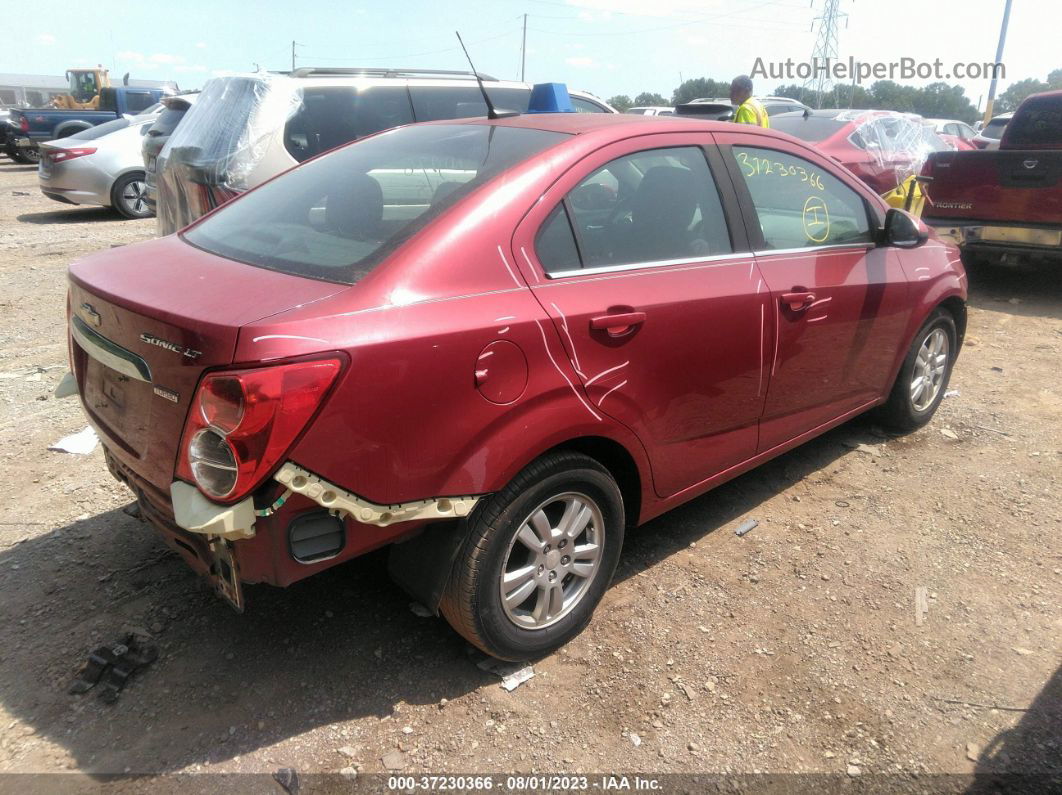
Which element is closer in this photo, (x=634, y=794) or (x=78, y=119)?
(x=634, y=794)

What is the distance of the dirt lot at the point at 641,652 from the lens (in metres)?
2.34

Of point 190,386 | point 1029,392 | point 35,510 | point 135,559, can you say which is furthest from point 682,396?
point 1029,392

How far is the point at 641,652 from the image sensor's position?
9.06ft

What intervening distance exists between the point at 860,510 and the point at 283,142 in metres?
4.38

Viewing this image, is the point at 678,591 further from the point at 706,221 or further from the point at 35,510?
the point at 35,510

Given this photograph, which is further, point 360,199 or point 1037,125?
point 1037,125

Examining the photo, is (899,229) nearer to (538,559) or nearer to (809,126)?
(538,559)

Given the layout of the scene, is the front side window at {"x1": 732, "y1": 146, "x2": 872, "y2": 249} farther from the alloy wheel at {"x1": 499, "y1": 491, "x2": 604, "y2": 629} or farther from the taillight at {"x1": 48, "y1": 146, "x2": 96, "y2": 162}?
the taillight at {"x1": 48, "y1": 146, "x2": 96, "y2": 162}

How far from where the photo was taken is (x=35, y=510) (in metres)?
3.50

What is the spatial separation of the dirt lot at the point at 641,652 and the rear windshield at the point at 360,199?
4.17 feet

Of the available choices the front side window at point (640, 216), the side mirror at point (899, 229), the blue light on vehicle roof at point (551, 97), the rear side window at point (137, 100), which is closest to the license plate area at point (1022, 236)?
the side mirror at point (899, 229)

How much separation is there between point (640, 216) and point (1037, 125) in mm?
7340

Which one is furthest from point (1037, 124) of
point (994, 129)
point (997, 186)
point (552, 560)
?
point (994, 129)

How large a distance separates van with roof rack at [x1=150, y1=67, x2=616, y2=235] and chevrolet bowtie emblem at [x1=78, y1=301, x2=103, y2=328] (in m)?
2.83
